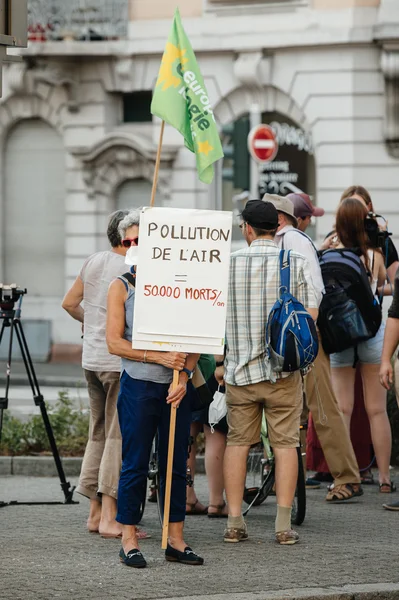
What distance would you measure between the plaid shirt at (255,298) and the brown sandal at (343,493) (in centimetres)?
182

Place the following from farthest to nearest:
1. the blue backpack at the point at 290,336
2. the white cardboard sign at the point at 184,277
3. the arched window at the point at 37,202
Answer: the arched window at the point at 37,202 < the blue backpack at the point at 290,336 < the white cardboard sign at the point at 184,277

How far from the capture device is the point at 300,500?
8.56 m

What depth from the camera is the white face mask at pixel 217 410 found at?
350 inches

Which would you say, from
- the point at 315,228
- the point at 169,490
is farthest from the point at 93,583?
the point at 315,228

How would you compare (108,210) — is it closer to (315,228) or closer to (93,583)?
(315,228)

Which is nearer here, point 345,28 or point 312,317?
point 312,317

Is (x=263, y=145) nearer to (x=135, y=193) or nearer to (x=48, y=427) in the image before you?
(x=135, y=193)

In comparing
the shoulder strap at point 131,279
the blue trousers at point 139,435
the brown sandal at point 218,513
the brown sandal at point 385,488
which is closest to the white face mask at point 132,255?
the shoulder strap at point 131,279

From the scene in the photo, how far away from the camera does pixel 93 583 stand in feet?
22.5

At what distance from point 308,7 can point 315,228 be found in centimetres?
370

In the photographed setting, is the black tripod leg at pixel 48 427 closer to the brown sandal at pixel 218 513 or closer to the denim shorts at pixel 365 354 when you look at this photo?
the brown sandal at pixel 218 513

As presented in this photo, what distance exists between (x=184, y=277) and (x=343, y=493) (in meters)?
2.73

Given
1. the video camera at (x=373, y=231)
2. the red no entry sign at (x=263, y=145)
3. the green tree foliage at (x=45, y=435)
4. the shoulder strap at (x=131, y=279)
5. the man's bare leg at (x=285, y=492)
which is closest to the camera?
the shoulder strap at (x=131, y=279)

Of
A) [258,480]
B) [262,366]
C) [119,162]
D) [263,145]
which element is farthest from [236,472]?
[119,162]
